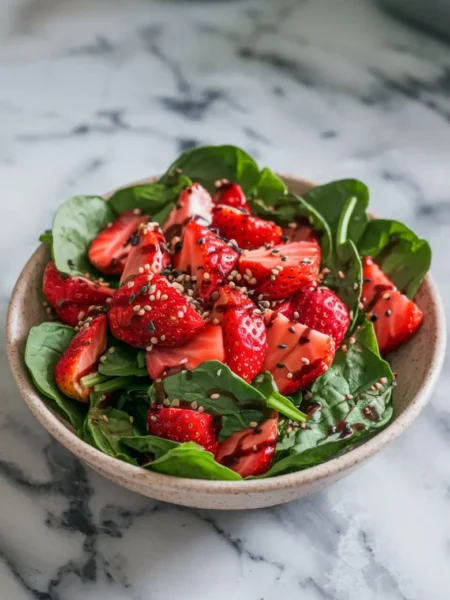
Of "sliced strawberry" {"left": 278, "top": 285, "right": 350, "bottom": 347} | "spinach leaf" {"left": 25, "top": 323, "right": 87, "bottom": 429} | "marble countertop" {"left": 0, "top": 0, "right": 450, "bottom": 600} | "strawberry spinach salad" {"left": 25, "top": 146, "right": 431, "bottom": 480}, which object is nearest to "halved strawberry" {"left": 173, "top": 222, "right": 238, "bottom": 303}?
"strawberry spinach salad" {"left": 25, "top": 146, "right": 431, "bottom": 480}

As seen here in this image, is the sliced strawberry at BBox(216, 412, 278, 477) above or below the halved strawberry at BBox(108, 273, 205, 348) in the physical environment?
below

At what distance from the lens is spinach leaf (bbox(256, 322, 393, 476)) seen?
115 cm

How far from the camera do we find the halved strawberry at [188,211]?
138cm

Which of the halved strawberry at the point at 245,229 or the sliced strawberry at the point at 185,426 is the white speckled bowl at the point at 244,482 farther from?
the halved strawberry at the point at 245,229

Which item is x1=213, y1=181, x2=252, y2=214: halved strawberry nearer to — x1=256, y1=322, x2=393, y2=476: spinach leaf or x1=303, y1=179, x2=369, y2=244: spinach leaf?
x1=303, y1=179, x2=369, y2=244: spinach leaf

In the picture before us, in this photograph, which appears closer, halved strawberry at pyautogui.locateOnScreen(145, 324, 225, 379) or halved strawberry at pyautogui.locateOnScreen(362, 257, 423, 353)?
halved strawberry at pyautogui.locateOnScreen(145, 324, 225, 379)

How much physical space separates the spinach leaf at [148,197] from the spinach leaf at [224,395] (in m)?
0.40

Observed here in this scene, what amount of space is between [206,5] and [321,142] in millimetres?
665

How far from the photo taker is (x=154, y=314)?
1.21 metres

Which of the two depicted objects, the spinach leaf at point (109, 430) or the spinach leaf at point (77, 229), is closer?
the spinach leaf at point (109, 430)

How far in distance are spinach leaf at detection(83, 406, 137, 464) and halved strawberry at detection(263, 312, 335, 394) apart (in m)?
0.22

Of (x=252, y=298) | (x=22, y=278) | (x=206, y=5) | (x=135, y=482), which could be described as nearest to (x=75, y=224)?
(x=22, y=278)

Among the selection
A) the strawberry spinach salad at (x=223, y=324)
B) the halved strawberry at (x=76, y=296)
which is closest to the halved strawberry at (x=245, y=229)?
the strawberry spinach salad at (x=223, y=324)

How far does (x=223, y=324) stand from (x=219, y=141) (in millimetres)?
865
